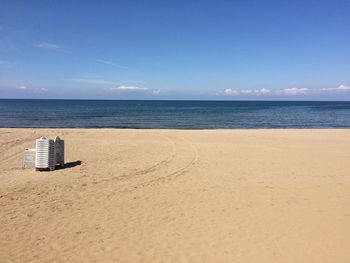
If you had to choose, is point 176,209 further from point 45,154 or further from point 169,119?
point 169,119

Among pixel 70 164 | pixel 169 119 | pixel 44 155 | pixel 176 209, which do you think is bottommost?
pixel 176 209

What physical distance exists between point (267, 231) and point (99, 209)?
350 cm

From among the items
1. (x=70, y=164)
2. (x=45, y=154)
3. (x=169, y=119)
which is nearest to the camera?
(x=45, y=154)

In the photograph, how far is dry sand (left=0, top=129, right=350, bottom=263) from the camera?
227 inches

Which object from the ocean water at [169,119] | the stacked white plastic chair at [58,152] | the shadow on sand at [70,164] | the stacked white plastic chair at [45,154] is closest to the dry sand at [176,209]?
the shadow on sand at [70,164]

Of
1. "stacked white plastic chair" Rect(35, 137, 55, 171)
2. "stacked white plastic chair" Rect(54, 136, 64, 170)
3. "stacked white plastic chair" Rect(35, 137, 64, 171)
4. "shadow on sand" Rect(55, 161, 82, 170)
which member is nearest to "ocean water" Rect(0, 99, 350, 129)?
"shadow on sand" Rect(55, 161, 82, 170)

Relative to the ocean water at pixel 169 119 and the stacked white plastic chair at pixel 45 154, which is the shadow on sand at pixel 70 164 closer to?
the stacked white plastic chair at pixel 45 154

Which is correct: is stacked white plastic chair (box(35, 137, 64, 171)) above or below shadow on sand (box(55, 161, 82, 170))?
above

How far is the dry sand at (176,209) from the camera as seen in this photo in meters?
5.77

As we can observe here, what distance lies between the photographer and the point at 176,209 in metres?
7.85

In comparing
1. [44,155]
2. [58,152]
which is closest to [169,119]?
[58,152]

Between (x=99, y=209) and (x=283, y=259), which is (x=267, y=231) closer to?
(x=283, y=259)

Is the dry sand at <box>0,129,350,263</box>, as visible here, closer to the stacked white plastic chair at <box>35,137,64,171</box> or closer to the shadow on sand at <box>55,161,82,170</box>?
the shadow on sand at <box>55,161,82,170</box>

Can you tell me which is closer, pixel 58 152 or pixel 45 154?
pixel 45 154
